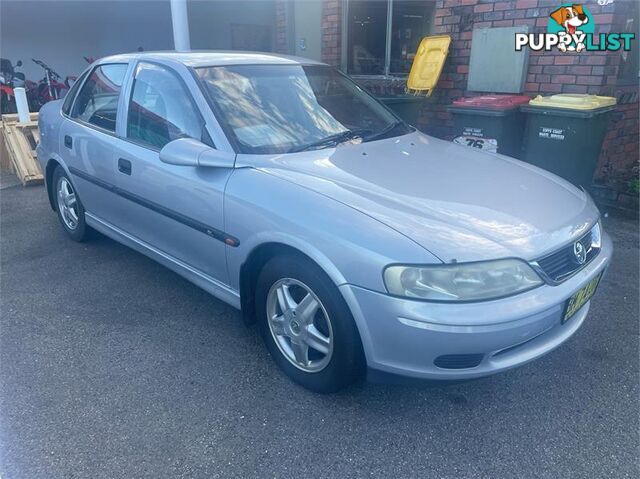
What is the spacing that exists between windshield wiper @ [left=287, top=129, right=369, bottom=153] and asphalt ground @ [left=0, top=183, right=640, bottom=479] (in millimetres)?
1128

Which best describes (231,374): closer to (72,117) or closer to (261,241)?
(261,241)

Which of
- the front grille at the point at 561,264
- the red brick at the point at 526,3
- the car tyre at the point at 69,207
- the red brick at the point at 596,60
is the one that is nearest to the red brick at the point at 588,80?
the red brick at the point at 596,60

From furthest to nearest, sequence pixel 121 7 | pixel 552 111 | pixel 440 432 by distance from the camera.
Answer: pixel 121 7 → pixel 552 111 → pixel 440 432

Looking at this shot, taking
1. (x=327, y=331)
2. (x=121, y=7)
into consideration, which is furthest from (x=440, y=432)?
(x=121, y=7)

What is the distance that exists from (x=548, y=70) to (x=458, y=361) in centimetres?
447

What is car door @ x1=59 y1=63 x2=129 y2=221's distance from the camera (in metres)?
3.54

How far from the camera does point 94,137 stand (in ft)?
12.0

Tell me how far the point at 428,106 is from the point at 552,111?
233 cm

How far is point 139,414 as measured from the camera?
2395mm

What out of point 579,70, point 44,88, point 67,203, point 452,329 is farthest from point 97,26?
point 452,329

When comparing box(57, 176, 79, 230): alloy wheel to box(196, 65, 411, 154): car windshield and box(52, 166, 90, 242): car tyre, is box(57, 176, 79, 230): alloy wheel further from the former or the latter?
box(196, 65, 411, 154): car windshield

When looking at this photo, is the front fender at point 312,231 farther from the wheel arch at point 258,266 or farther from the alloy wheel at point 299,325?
the alloy wheel at point 299,325

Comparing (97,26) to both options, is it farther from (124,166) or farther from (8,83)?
(124,166)

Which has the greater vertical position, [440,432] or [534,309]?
[534,309]
